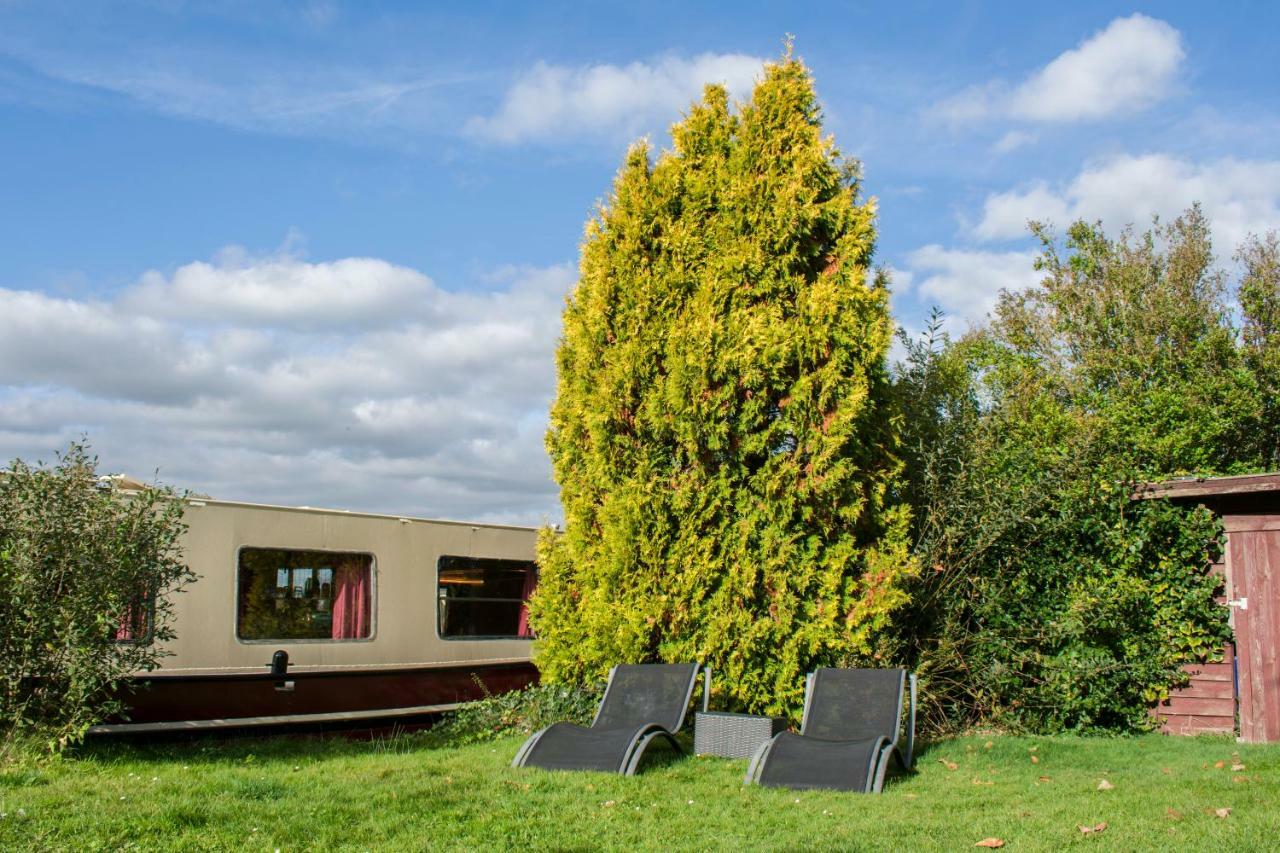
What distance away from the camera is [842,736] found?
7.73 meters

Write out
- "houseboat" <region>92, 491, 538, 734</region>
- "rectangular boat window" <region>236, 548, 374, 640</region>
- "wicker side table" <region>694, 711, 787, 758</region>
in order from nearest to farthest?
"wicker side table" <region>694, 711, 787, 758</region> < "houseboat" <region>92, 491, 538, 734</region> < "rectangular boat window" <region>236, 548, 374, 640</region>

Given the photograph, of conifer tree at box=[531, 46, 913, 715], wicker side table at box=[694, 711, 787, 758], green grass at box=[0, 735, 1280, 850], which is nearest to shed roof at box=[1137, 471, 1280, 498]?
green grass at box=[0, 735, 1280, 850]

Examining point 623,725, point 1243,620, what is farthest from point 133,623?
point 1243,620

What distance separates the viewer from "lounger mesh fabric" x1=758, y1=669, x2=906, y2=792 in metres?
6.89

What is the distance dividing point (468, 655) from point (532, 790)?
19.7 feet

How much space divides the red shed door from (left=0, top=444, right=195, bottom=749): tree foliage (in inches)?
350

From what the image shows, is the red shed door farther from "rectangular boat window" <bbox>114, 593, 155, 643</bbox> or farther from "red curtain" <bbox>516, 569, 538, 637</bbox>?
"rectangular boat window" <bbox>114, 593, 155, 643</bbox>

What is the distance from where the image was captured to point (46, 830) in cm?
548

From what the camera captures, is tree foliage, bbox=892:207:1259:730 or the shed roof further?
tree foliage, bbox=892:207:1259:730

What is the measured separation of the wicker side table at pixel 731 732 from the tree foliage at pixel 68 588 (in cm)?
415

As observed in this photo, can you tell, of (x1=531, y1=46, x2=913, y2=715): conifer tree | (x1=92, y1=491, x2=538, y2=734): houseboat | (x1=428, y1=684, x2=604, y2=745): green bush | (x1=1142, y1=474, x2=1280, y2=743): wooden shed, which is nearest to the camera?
(x1=531, y1=46, x2=913, y2=715): conifer tree

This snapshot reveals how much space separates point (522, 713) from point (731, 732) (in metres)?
2.58

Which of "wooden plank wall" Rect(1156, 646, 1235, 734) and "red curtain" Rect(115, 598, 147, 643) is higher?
"red curtain" Rect(115, 598, 147, 643)

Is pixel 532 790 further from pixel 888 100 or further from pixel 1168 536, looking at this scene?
pixel 1168 536
